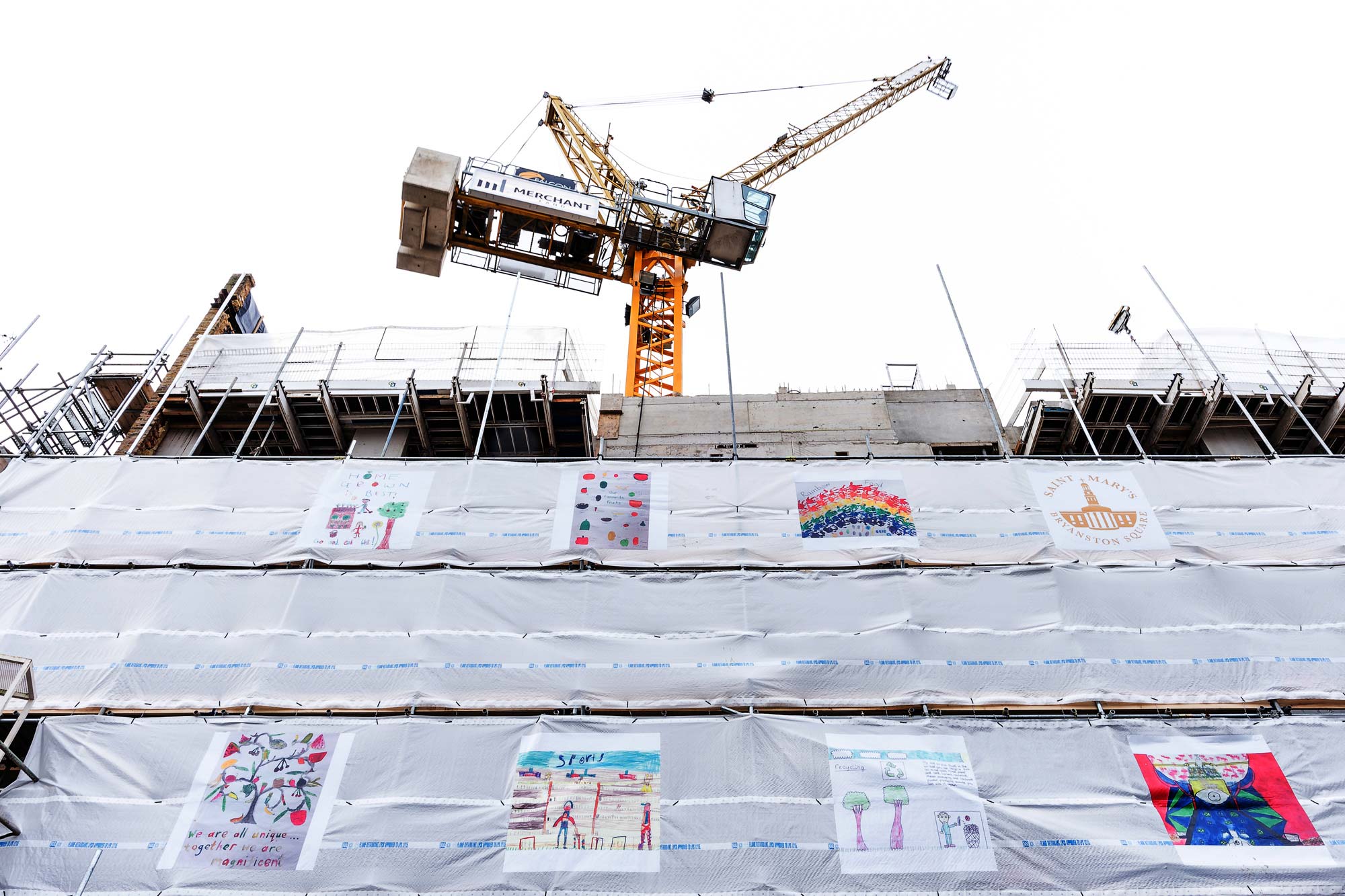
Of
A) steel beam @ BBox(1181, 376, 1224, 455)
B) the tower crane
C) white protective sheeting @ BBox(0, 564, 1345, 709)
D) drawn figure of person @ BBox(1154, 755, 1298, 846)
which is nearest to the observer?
drawn figure of person @ BBox(1154, 755, 1298, 846)

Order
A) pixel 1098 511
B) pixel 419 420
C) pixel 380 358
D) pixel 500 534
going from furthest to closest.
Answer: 1. pixel 380 358
2. pixel 419 420
3. pixel 1098 511
4. pixel 500 534

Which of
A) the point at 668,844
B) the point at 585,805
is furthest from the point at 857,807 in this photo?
the point at 585,805

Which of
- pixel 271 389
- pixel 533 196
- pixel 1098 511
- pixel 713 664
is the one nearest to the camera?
pixel 713 664

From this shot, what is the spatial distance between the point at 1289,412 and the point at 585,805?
48.8ft

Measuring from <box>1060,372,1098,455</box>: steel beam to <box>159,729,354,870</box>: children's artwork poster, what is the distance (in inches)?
523

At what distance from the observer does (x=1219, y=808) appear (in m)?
9.75

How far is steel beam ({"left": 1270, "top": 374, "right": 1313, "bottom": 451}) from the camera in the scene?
1596cm

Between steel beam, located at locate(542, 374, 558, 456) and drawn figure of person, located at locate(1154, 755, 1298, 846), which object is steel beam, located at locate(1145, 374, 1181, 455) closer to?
drawn figure of person, located at locate(1154, 755, 1298, 846)

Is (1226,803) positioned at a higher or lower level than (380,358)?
lower

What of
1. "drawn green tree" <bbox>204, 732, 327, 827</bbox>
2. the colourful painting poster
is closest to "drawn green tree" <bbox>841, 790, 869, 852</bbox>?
the colourful painting poster

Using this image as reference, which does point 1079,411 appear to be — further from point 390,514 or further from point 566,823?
point 390,514

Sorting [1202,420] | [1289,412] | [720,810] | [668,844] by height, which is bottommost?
[668,844]

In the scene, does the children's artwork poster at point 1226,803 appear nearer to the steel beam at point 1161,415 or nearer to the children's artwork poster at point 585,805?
the children's artwork poster at point 585,805

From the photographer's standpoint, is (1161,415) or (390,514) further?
(1161,415)
